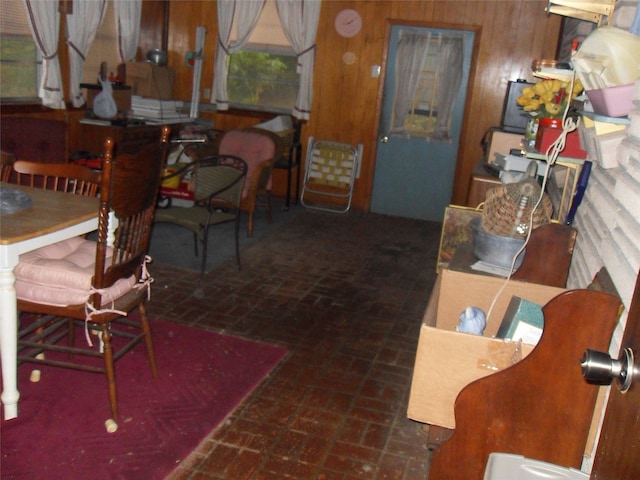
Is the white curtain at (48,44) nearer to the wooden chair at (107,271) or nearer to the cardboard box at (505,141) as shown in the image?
the wooden chair at (107,271)

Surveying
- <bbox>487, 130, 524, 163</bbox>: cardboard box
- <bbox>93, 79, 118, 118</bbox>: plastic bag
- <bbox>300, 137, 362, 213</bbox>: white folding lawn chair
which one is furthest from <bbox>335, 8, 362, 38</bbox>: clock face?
<bbox>487, 130, 524, 163</bbox>: cardboard box

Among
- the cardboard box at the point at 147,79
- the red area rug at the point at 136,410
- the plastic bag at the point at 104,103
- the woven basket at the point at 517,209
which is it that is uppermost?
the cardboard box at the point at 147,79

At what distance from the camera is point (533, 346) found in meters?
1.76

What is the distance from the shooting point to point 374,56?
6676 mm

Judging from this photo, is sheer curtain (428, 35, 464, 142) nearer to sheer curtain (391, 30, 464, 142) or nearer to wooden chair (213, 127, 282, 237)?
sheer curtain (391, 30, 464, 142)

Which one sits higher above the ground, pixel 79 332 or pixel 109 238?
pixel 109 238

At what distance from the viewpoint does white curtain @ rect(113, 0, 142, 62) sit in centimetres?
651

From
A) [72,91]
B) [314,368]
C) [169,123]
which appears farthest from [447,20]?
[314,368]

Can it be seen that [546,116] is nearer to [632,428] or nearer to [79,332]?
[632,428]

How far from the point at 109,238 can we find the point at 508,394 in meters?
2.07

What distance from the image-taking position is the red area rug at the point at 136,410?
2305mm

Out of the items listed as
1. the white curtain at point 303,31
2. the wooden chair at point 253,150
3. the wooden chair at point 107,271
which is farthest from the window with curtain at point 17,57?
the wooden chair at point 107,271

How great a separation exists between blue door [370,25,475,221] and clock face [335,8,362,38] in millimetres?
396

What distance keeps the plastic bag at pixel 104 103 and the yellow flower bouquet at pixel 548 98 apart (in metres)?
4.33
